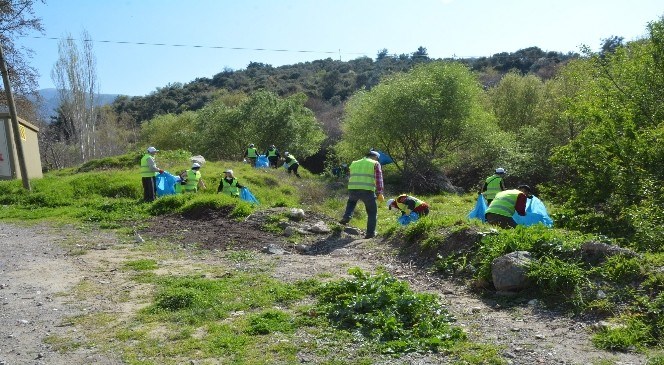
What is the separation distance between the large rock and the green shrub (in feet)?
2.55

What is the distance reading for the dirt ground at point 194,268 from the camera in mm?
4996

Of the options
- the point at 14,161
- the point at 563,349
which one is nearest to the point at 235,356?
the point at 563,349

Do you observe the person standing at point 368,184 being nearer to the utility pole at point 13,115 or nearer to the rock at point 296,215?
the rock at point 296,215

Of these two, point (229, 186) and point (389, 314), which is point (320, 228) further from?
point (389, 314)

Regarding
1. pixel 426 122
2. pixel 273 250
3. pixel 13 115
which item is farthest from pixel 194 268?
pixel 426 122

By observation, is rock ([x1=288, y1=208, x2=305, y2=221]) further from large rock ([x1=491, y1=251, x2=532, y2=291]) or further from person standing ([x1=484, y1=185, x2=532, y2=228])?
large rock ([x1=491, y1=251, x2=532, y2=291])

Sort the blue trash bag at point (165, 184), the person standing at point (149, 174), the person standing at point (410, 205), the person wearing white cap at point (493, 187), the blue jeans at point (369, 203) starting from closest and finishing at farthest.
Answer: the blue jeans at point (369, 203) < the person standing at point (410, 205) < the person wearing white cap at point (493, 187) < the person standing at point (149, 174) < the blue trash bag at point (165, 184)

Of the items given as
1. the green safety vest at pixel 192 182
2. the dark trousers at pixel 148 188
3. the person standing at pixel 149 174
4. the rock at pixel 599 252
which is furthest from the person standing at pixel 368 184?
the dark trousers at pixel 148 188

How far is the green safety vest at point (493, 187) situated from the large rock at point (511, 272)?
6.66 m

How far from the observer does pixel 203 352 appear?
16.3 feet

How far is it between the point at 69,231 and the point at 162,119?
125ft

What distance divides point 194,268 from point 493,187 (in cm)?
737

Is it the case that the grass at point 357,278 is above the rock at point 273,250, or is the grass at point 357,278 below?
above

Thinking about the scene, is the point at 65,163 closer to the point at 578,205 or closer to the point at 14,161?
the point at 14,161
